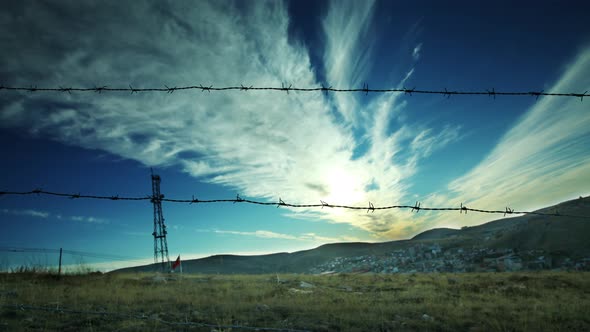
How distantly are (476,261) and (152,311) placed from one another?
36712mm

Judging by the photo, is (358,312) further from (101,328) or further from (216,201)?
(101,328)

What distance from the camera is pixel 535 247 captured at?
36156mm

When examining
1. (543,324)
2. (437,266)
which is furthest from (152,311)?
(437,266)

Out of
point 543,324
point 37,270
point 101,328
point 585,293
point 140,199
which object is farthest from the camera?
point 37,270

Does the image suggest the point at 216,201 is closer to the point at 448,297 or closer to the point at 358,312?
the point at 358,312

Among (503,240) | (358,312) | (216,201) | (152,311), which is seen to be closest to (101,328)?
(152,311)

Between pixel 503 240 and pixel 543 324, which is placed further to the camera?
pixel 503 240

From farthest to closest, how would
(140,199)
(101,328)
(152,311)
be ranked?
(152,311), (101,328), (140,199)

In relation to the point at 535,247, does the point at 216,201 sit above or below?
above

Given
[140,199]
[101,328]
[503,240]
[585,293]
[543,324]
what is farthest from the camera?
[503,240]

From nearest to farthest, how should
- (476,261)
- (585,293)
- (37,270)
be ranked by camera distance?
(585,293) < (37,270) < (476,261)

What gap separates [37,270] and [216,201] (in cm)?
1580

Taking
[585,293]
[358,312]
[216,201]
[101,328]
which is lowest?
[585,293]

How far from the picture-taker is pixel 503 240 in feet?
139
